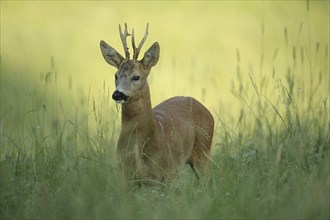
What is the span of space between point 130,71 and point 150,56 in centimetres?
38

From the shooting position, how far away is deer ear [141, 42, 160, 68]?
8.26 m

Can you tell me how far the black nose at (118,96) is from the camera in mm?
7629

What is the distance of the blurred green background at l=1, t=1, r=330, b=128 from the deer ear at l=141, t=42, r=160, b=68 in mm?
5519

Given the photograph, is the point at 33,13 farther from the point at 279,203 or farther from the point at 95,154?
the point at 279,203

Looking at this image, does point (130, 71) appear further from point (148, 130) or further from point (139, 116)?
point (148, 130)

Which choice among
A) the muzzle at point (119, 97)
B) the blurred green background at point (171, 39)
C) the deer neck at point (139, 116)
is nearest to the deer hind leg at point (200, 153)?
the deer neck at point (139, 116)

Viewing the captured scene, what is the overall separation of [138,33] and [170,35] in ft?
6.48

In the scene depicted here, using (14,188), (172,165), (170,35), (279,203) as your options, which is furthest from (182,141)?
(170,35)

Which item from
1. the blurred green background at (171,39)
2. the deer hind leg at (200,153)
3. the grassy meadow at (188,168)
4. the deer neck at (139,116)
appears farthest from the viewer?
the blurred green background at (171,39)

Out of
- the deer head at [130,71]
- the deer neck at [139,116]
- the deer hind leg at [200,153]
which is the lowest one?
the deer hind leg at [200,153]

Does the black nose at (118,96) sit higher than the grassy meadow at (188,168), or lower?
higher

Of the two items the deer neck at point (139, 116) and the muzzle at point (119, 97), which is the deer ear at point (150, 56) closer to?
the deer neck at point (139, 116)

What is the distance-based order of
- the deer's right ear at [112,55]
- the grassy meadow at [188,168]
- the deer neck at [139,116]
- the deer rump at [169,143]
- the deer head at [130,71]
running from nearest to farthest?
the grassy meadow at [188,168]
the deer rump at [169,143]
the deer head at [130,71]
the deer neck at [139,116]
the deer's right ear at [112,55]

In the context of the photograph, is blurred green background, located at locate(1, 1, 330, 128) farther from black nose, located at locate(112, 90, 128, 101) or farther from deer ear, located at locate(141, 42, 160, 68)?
black nose, located at locate(112, 90, 128, 101)
